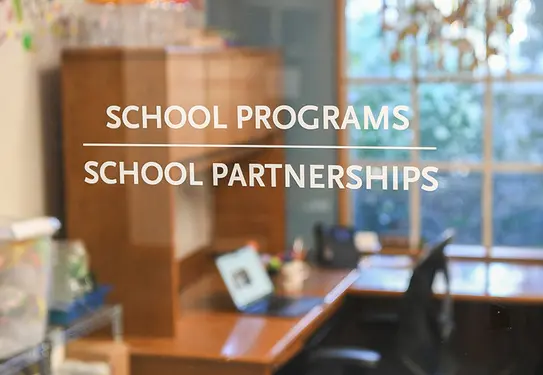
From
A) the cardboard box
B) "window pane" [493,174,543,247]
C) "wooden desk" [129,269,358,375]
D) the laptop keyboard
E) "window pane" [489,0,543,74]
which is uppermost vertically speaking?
"window pane" [489,0,543,74]

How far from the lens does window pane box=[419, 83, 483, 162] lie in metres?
1.24

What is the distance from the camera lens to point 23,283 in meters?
1.32

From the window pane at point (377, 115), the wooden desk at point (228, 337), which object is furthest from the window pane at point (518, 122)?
the wooden desk at point (228, 337)

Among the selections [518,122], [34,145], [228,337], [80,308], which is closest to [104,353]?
[80,308]

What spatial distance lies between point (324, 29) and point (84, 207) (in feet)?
1.65

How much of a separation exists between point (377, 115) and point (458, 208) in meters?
0.20

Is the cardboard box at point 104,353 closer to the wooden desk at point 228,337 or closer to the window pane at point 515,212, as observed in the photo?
the wooden desk at point 228,337

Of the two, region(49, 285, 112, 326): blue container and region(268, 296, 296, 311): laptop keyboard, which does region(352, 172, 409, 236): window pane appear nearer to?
region(268, 296, 296, 311): laptop keyboard

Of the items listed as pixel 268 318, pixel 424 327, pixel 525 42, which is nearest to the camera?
pixel 525 42

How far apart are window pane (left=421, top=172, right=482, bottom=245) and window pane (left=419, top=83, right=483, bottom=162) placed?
→ 3 cm

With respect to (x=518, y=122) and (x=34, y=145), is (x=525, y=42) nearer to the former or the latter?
(x=518, y=122)

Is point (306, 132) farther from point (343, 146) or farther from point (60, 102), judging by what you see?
point (60, 102)

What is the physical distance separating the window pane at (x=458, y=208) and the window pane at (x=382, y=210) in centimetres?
3

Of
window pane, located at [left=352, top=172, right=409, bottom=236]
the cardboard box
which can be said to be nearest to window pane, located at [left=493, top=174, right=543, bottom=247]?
window pane, located at [left=352, top=172, right=409, bottom=236]
